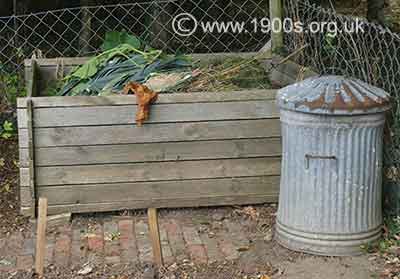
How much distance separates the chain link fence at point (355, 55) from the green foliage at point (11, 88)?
2.47 metres

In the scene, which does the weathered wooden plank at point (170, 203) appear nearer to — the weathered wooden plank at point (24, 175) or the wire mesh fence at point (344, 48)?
the weathered wooden plank at point (24, 175)

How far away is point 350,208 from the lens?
12.2 feet

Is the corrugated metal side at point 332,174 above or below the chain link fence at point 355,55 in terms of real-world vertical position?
below

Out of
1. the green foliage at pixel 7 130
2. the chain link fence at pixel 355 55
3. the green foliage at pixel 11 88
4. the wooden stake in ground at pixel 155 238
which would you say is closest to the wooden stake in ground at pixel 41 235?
the wooden stake in ground at pixel 155 238

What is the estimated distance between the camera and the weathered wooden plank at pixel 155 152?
419 cm

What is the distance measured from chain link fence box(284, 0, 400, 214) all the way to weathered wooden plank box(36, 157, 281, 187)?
0.72m

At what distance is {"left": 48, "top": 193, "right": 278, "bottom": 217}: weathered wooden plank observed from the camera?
4.27 meters

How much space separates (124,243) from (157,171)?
521mm

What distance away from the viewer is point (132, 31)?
7707 mm

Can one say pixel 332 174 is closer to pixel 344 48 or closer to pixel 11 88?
pixel 344 48

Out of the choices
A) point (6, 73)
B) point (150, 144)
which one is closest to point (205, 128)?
point (150, 144)

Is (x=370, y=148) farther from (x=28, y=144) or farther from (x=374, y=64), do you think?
(x=28, y=144)

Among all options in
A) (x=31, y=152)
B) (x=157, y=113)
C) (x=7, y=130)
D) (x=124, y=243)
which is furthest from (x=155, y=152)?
(x=7, y=130)

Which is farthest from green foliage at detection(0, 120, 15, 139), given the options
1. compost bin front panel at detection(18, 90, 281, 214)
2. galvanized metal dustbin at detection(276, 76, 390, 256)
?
galvanized metal dustbin at detection(276, 76, 390, 256)
